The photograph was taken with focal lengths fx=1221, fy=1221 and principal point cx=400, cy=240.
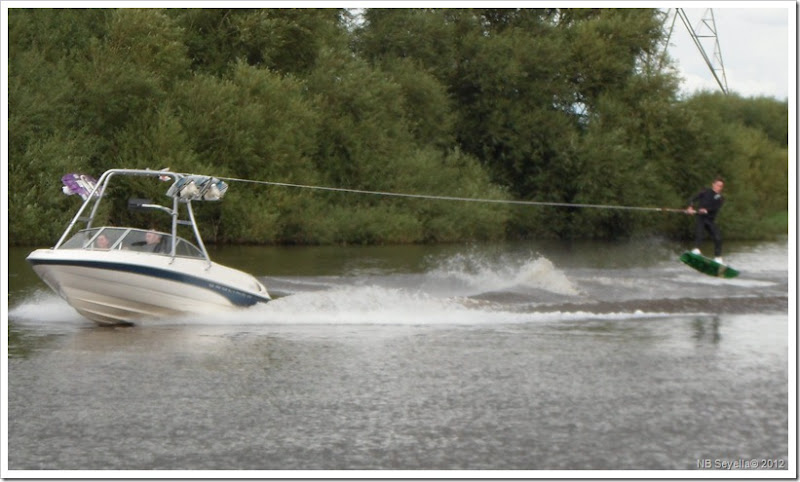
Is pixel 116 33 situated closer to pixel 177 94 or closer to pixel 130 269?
pixel 177 94

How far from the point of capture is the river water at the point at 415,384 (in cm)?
1064

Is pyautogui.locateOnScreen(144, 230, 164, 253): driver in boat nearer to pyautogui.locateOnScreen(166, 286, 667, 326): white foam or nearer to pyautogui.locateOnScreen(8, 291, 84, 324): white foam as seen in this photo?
pyautogui.locateOnScreen(166, 286, 667, 326): white foam

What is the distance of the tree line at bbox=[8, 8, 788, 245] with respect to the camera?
37875mm

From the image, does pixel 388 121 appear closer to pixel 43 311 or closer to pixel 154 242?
pixel 43 311

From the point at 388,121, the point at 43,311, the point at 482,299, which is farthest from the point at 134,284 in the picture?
the point at 388,121

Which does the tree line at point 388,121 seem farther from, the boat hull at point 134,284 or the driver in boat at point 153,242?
the driver in boat at point 153,242

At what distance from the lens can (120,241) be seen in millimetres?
17641

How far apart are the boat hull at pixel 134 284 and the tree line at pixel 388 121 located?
49.7ft

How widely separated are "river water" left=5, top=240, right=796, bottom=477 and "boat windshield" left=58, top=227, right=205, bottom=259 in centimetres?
122

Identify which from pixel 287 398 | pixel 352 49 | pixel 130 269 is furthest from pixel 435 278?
pixel 352 49

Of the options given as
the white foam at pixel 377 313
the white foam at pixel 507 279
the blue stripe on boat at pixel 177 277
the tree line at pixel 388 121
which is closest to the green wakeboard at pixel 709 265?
the white foam at pixel 377 313

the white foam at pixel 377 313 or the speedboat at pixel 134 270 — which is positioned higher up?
the speedboat at pixel 134 270

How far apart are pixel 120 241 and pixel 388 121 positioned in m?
30.3

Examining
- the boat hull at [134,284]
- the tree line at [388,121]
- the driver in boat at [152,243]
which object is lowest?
the boat hull at [134,284]
